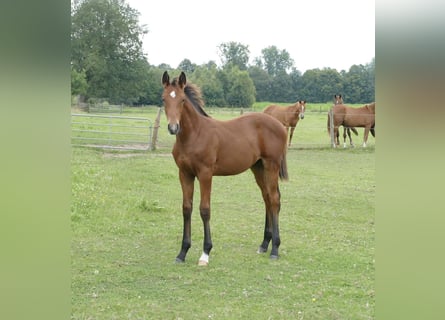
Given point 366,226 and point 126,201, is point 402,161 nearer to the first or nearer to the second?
point 366,226

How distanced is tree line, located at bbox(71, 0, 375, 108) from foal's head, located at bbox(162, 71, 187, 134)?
55.8ft

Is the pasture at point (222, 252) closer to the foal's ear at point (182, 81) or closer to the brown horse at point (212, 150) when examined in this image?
the brown horse at point (212, 150)

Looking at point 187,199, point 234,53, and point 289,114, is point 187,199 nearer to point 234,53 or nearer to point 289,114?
point 289,114

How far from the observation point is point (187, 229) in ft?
16.3

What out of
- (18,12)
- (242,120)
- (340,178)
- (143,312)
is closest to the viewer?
(18,12)

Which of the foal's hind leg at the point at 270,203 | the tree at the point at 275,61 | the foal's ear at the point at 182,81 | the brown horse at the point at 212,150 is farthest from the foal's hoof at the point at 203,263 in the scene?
the tree at the point at 275,61

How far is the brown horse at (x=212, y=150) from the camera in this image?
15.6 feet

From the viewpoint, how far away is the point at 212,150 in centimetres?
494

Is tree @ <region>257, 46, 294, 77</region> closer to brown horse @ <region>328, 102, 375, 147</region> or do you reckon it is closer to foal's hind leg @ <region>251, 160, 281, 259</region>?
brown horse @ <region>328, 102, 375, 147</region>

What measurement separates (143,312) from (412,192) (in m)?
3.26

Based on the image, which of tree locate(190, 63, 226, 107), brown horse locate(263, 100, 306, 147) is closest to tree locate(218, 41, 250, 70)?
tree locate(190, 63, 226, 107)

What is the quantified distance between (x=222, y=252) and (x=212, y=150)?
1188mm

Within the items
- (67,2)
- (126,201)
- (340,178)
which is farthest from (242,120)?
(340,178)

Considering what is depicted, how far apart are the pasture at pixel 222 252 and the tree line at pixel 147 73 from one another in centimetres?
1332
